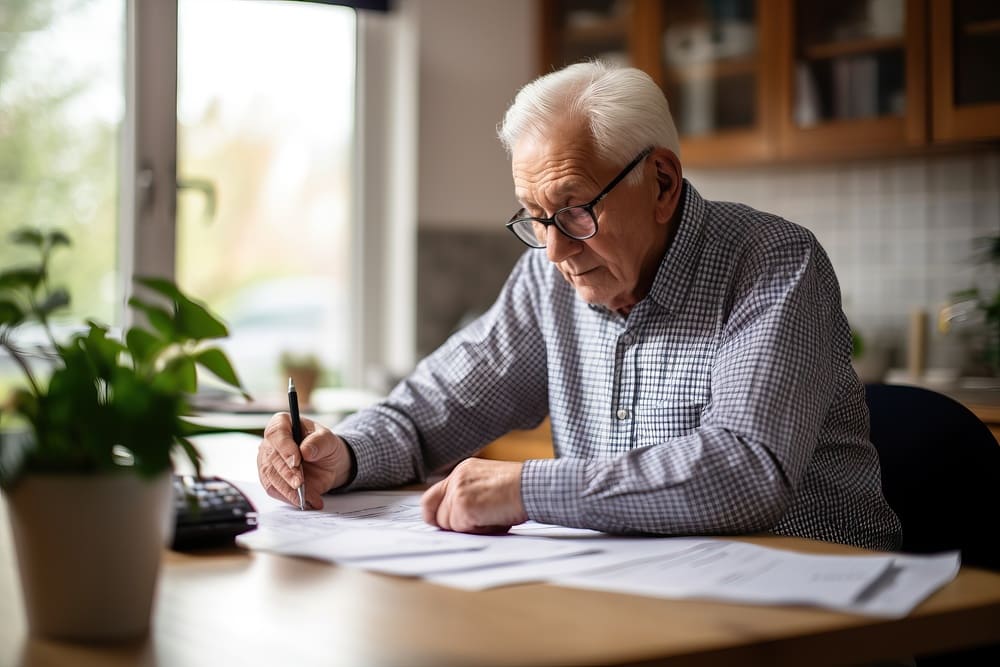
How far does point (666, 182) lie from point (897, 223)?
1.82 m

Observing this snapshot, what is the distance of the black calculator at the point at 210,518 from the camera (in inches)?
42.4

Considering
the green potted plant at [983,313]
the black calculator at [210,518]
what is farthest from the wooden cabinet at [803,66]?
the black calculator at [210,518]

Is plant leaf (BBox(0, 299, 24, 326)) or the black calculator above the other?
plant leaf (BBox(0, 299, 24, 326))

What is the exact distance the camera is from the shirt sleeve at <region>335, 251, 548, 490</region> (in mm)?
1649

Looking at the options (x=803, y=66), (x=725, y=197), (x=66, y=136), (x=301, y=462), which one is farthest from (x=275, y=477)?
(x=725, y=197)

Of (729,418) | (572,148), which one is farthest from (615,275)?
(729,418)

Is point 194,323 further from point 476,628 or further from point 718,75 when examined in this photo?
point 718,75

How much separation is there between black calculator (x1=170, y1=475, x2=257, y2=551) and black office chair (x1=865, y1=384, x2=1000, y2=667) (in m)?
0.83

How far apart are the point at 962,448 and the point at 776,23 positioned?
6.30ft

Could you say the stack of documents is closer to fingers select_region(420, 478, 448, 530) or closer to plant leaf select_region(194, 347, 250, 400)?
fingers select_region(420, 478, 448, 530)

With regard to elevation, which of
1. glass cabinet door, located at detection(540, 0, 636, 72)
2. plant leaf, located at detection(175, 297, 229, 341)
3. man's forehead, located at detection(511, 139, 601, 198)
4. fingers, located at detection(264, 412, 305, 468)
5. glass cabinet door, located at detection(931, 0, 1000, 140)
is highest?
glass cabinet door, located at detection(540, 0, 636, 72)

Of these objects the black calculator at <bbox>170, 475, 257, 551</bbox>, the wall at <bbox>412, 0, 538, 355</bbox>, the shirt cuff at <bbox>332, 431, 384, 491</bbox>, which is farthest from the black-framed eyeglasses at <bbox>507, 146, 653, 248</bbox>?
the wall at <bbox>412, 0, 538, 355</bbox>

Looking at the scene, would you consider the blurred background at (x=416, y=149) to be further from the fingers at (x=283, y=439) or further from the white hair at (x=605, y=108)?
the white hair at (x=605, y=108)

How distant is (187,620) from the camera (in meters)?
0.82
